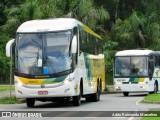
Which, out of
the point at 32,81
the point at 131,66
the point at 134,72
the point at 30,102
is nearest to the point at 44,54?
the point at 32,81

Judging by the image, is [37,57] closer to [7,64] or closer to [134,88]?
[134,88]

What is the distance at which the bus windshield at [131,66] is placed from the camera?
129ft

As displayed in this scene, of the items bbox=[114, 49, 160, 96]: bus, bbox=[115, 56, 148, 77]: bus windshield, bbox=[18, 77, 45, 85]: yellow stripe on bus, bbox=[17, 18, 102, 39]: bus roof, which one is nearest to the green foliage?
bbox=[115, 56, 148, 77]: bus windshield

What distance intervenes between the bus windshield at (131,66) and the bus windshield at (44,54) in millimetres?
16517

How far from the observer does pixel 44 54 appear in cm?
2325

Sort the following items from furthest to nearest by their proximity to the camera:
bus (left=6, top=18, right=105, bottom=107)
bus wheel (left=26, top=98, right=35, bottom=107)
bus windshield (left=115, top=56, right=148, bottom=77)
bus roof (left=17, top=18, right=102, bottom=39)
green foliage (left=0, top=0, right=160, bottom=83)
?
1. green foliage (left=0, top=0, right=160, bottom=83)
2. bus windshield (left=115, top=56, right=148, bottom=77)
3. bus wheel (left=26, top=98, right=35, bottom=107)
4. bus roof (left=17, top=18, right=102, bottom=39)
5. bus (left=6, top=18, right=105, bottom=107)

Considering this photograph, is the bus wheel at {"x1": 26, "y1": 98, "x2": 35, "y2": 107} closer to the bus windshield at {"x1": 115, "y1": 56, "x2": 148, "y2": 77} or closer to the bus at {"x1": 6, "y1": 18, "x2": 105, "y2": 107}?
the bus at {"x1": 6, "y1": 18, "x2": 105, "y2": 107}

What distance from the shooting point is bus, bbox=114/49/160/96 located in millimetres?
38922

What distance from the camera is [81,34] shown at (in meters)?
25.7

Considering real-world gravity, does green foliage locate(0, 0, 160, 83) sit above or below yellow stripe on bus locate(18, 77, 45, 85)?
above

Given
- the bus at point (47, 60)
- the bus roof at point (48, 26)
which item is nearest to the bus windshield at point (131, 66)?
the bus at point (47, 60)

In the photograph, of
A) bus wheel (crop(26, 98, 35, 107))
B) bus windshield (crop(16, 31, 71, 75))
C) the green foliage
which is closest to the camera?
bus windshield (crop(16, 31, 71, 75))

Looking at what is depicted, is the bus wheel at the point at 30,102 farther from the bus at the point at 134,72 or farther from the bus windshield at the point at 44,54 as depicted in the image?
the bus at the point at 134,72

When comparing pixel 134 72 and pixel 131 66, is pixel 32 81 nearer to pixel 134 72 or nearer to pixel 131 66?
pixel 134 72
